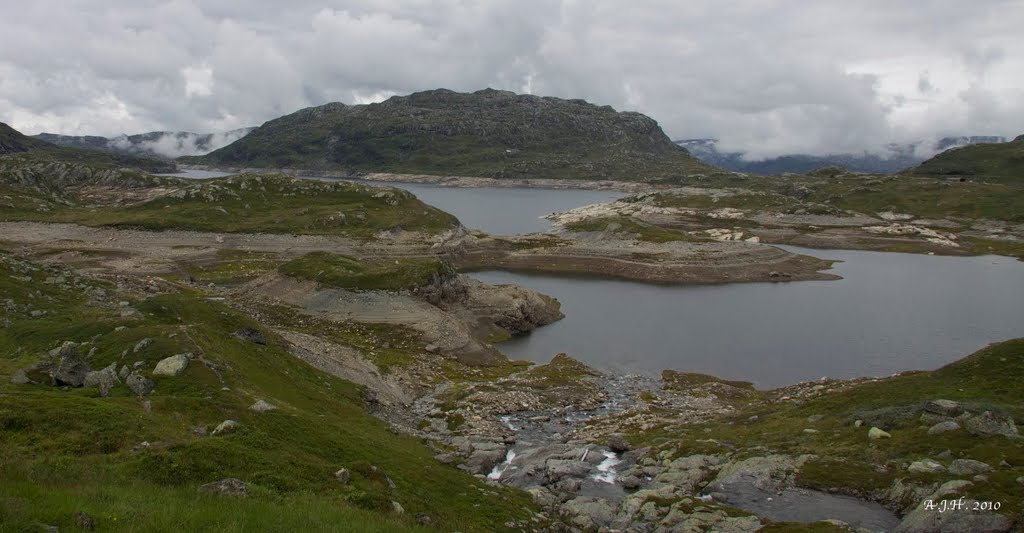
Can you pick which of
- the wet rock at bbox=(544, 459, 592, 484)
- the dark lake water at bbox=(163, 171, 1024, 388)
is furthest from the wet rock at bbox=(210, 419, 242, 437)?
the dark lake water at bbox=(163, 171, 1024, 388)

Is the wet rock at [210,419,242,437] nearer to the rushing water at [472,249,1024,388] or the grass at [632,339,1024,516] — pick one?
the grass at [632,339,1024,516]

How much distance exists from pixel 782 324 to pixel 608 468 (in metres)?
56.9

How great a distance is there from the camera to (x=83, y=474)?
1505cm

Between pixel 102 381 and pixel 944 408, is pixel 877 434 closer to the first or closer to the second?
pixel 944 408

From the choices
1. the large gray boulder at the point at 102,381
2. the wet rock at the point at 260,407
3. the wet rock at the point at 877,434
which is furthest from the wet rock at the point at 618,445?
the large gray boulder at the point at 102,381

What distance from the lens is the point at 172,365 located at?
27.9m

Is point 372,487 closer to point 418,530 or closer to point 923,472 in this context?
point 418,530

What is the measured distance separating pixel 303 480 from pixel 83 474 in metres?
5.40

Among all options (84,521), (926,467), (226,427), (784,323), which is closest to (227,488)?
(84,521)

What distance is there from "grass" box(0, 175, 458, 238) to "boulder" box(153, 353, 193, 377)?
307ft

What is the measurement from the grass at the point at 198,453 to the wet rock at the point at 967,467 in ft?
52.9

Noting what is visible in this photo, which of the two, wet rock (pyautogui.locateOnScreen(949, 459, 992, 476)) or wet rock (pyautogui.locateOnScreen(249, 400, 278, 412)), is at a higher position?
wet rock (pyautogui.locateOnScreen(249, 400, 278, 412))

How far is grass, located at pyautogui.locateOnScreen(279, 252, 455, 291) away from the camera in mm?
67750

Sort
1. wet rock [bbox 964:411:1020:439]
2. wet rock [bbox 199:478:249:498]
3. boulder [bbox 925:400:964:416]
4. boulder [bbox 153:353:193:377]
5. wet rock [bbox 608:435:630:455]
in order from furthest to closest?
wet rock [bbox 608:435:630:455]
boulder [bbox 925:400:964:416]
boulder [bbox 153:353:193:377]
wet rock [bbox 964:411:1020:439]
wet rock [bbox 199:478:249:498]
